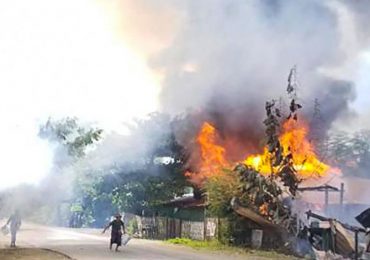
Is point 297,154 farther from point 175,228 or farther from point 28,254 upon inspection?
point 28,254

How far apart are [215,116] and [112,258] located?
7.79 metres

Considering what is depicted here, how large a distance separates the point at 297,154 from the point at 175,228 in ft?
30.0

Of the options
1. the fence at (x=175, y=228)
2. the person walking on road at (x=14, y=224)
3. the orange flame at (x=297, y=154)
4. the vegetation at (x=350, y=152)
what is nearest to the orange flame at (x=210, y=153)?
the orange flame at (x=297, y=154)

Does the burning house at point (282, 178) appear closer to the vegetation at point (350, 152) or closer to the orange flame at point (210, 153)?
the orange flame at point (210, 153)

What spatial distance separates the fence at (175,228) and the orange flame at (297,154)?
11.1ft

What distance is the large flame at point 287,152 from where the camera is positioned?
81.2ft

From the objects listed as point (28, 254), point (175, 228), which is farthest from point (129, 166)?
point (28, 254)

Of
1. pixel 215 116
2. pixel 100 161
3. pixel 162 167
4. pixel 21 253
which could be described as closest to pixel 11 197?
pixel 21 253

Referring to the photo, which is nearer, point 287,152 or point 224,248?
point 287,152

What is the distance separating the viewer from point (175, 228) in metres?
32.0

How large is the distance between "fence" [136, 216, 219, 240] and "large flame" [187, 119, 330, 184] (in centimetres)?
290

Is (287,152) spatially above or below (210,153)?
below

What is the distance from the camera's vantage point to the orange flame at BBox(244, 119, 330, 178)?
81.5 ft

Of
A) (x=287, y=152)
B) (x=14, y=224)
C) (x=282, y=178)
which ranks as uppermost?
(x=287, y=152)
